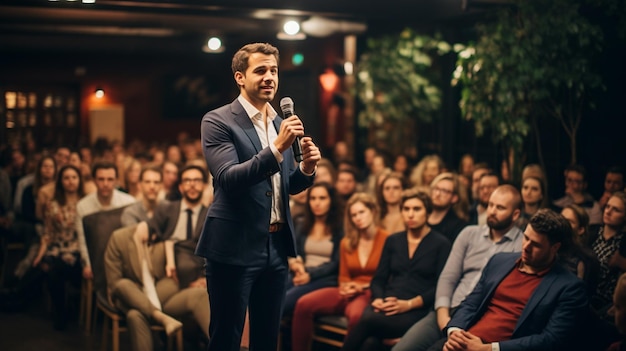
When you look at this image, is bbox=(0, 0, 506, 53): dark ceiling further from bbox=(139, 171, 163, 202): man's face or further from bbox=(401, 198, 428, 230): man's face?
bbox=(401, 198, 428, 230): man's face

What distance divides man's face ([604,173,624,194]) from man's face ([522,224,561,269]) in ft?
7.74

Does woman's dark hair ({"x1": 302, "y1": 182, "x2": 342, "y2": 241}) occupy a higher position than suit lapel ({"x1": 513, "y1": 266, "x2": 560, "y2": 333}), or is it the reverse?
woman's dark hair ({"x1": 302, "y1": 182, "x2": 342, "y2": 241})

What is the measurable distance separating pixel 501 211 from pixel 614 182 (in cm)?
174

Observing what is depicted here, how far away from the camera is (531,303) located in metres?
3.71

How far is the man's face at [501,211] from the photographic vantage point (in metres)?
4.52

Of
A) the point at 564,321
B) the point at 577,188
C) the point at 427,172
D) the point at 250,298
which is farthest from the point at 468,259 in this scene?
the point at 427,172

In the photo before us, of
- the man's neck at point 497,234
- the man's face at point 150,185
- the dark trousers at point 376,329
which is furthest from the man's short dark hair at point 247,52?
the man's face at point 150,185

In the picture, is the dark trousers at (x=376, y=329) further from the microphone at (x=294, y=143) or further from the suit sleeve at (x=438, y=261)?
the microphone at (x=294, y=143)

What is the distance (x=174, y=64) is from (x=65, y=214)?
1109cm

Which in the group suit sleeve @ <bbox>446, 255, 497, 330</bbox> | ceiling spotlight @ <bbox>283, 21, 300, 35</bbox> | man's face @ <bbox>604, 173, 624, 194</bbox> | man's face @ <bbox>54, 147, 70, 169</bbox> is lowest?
suit sleeve @ <bbox>446, 255, 497, 330</bbox>

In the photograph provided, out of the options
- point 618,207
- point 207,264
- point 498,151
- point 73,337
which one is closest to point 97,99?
point 498,151

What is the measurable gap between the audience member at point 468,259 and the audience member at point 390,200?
60.3 inches

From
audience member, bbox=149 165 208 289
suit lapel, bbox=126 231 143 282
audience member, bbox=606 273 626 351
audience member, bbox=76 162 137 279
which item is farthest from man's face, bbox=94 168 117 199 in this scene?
audience member, bbox=606 273 626 351

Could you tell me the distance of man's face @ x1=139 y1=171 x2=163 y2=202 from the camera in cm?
618
